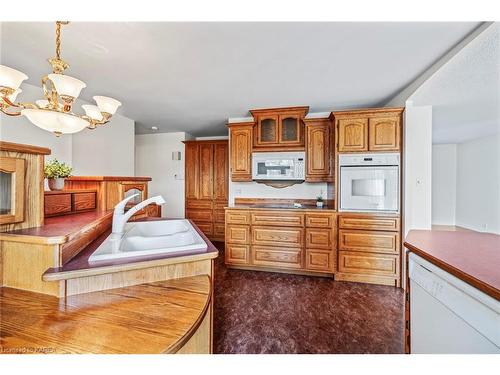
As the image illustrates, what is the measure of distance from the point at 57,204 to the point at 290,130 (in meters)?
2.78

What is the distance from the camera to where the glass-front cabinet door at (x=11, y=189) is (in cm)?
88

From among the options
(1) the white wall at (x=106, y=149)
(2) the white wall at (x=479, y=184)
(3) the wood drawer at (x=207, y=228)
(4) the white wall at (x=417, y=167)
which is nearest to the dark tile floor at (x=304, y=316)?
(4) the white wall at (x=417, y=167)

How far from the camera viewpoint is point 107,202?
181 cm

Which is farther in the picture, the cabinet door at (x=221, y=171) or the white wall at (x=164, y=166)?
the white wall at (x=164, y=166)

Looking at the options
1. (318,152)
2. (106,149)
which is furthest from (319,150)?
(106,149)

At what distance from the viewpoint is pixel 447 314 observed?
91cm

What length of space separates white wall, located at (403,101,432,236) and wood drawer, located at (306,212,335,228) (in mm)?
819

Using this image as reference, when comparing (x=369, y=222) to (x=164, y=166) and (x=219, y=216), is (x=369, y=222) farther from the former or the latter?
(x=164, y=166)

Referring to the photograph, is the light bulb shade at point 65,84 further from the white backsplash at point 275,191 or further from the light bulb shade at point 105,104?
the white backsplash at point 275,191

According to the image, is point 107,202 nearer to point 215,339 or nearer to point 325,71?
point 215,339

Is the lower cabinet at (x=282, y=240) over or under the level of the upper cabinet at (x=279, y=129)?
under

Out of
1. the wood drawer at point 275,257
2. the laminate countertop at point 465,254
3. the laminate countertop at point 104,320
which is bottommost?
the wood drawer at point 275,257

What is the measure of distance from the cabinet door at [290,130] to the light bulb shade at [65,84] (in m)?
2.42

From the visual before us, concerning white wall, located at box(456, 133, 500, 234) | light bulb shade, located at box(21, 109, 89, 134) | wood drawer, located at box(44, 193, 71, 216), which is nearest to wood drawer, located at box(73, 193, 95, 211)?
wood drawer, located at box(44, 193, 71, 216)
